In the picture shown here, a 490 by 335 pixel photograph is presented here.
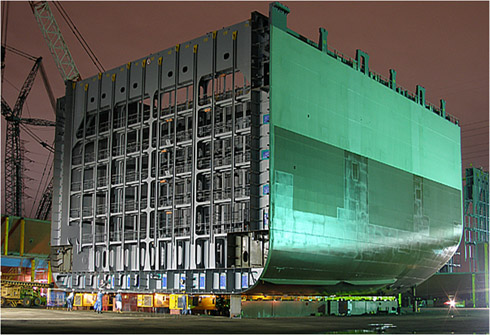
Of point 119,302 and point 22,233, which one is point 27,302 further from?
point 22,233

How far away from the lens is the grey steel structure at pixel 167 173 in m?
47.8

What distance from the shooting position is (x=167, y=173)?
5309 cm

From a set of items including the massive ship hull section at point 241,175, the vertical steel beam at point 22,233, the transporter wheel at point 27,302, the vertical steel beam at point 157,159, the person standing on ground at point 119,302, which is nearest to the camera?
the massive ship hull section at point 241,175

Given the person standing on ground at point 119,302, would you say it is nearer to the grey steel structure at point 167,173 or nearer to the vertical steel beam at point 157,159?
the grey steel structure at point 167,173

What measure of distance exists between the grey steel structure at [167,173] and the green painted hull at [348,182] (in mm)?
2073

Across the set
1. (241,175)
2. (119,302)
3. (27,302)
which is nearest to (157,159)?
(241,175)

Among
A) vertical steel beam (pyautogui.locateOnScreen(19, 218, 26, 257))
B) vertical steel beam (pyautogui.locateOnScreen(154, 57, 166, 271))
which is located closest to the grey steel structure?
vertical steel beam (pyautogui.locateOnScreen(154, 57, 166, 271))

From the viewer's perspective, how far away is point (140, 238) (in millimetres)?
53969

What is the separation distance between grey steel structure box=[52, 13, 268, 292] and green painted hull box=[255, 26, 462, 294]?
81.6 inches

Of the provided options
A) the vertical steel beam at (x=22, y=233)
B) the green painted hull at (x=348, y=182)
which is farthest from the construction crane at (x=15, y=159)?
the green painted hull at (x=348, y=182)

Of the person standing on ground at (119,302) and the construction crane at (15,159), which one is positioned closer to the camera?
the person standing on ground at (119,302)

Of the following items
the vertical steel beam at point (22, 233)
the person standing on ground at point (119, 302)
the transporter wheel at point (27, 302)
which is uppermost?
the vertical steel beam at point (22, 233)

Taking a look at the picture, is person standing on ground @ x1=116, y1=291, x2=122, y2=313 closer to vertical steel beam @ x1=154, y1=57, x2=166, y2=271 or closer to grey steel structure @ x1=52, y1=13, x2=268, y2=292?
grey steel structure @ x1=52, y1=13, x2=268, y2=292

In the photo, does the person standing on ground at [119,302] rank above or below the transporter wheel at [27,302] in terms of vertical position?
above
